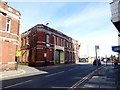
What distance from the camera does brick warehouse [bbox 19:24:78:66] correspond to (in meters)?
41.2

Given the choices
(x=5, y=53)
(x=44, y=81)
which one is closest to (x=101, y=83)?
(x=44, y=81)

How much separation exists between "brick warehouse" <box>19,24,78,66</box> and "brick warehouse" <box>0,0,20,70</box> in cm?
954

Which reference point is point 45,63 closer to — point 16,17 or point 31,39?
point 31,39

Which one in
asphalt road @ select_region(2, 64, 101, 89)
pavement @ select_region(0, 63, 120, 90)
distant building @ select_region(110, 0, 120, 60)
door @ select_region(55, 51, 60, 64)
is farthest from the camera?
door @ select_region(55, 51, 60, 64)

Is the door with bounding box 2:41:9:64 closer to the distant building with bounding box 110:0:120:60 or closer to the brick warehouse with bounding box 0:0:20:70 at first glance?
the brick warehouse with bounding box 0:0:20:70

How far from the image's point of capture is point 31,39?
4425 cm

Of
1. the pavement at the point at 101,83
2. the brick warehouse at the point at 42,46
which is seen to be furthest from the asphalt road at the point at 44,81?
the brick warehouse at the point at 42,46

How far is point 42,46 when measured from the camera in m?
41.4

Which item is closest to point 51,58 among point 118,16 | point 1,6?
point 1,6

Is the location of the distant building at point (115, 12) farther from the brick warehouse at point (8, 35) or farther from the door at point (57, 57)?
the door at point (57, 57)

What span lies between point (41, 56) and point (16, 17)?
1170 cm

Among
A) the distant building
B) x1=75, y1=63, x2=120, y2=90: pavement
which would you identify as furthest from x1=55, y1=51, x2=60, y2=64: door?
the distant building

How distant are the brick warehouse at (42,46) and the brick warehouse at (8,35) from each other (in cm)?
954

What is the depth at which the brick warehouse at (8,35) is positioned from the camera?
92.1 ft
